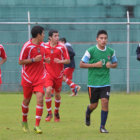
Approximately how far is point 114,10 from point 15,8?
359 cm

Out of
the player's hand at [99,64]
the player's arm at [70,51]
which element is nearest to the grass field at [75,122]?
the player's hand at [99,64]

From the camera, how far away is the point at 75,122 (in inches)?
417

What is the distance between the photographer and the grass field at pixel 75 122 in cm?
855

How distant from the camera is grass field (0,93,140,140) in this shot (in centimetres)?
855

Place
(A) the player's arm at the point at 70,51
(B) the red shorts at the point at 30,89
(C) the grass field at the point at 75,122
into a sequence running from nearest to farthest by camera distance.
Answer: (C) the grass field at the point at 75,122
(B) the red shorts at the point at 30,89
(A) the player's arm at the point at 70,51

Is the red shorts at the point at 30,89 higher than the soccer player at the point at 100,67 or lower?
lower

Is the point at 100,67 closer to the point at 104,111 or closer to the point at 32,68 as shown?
the point at 104,111

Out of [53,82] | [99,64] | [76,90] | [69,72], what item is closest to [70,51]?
[69,72]

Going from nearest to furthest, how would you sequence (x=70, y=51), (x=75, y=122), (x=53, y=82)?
(x=75, y=122), (x=53, y=82), (x=70, y=51)

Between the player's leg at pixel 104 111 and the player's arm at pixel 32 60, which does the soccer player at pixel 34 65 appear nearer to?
the player's arm at pixel 32 60

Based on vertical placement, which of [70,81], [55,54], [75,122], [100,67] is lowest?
[75,122]

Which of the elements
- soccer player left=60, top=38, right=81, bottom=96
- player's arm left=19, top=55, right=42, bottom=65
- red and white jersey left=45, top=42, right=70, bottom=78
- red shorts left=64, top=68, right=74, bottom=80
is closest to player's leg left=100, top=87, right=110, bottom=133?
player's arm left=19, top=55, right=42, bottom=65

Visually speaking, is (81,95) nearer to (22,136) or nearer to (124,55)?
(124,55)

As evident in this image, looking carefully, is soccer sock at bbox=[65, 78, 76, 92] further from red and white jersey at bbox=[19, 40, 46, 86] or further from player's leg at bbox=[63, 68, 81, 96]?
red and white jersey at bbox=[19, 40, 46, 86]
